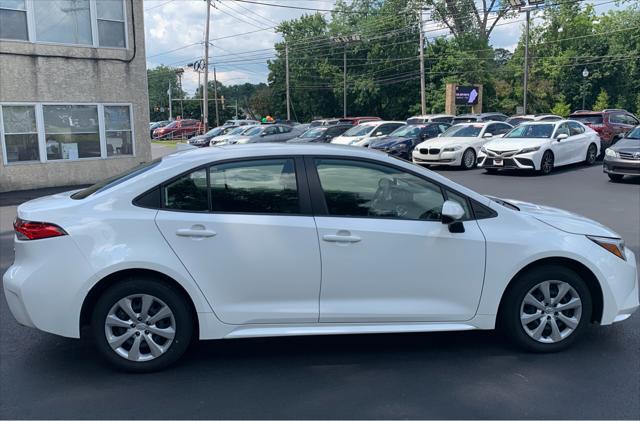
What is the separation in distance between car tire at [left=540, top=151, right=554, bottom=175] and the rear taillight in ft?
47.9

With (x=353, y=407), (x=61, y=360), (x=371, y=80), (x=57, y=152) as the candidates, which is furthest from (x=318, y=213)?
(x=371, y=80)

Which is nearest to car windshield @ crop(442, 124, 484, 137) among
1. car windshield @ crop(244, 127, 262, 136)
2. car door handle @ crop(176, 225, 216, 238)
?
car windshield @ crop(244, 127, 262, 136)

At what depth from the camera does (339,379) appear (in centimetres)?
389

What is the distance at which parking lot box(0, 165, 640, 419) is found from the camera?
3.47 meters

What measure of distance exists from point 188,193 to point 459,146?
15.5 meters

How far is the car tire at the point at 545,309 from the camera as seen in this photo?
13.7 ft

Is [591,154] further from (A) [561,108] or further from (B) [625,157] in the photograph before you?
(A) [561,108]

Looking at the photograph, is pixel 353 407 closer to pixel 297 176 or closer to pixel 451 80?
pixel 297 176

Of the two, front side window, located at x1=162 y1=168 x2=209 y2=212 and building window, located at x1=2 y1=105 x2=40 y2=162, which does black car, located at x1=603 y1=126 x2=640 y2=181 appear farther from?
building window, located at x1=2 y1=105 x2=40 y2=162

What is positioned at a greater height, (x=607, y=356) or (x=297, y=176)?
(x=297, y=176)

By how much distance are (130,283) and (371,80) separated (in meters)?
61.0

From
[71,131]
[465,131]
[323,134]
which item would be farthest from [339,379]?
[323,134]

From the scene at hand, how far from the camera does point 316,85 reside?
6781 cm

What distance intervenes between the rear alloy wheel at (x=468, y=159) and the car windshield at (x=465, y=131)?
96 cm
